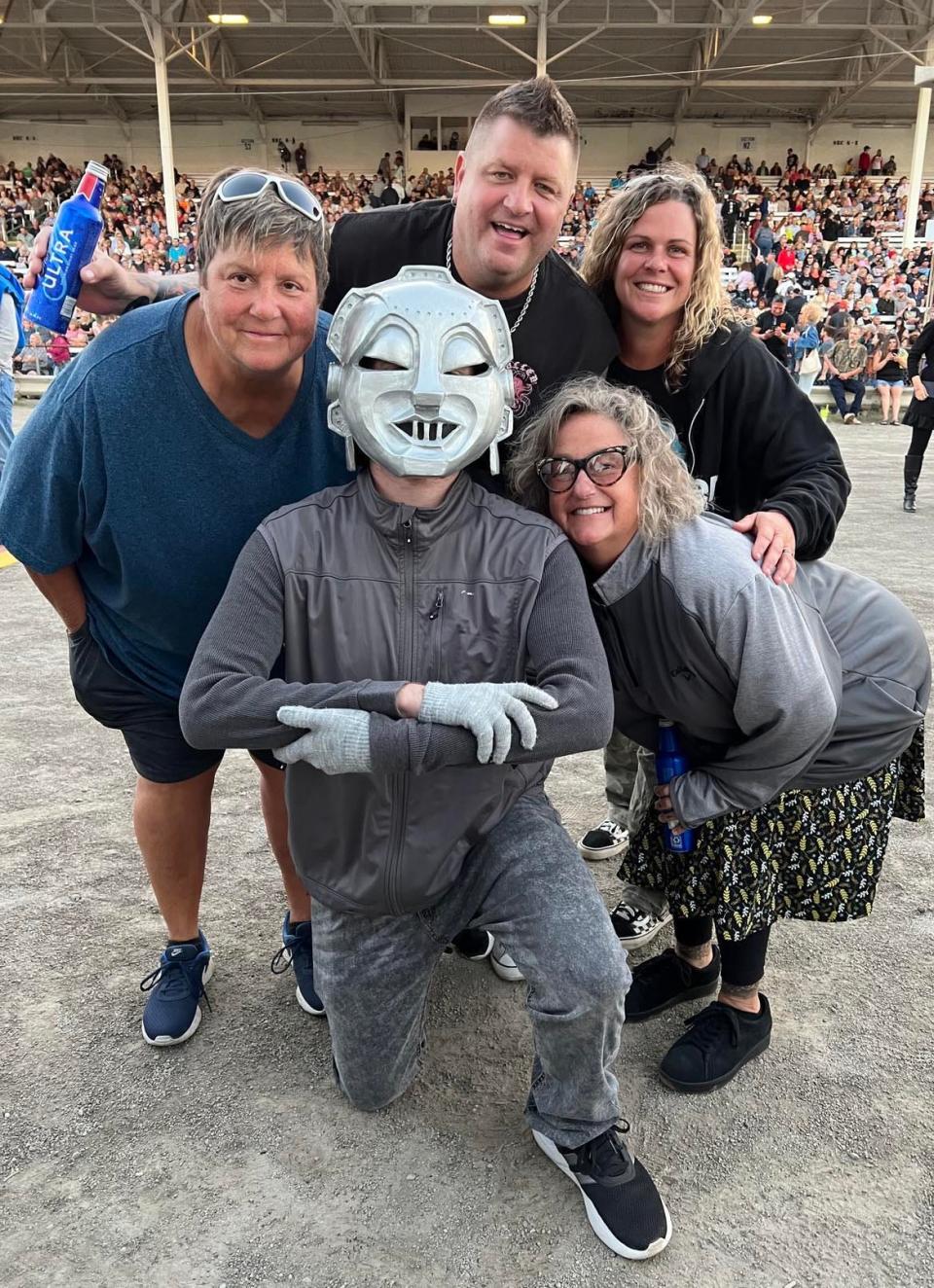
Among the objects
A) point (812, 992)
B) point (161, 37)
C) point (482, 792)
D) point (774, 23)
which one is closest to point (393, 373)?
point (482, 792)

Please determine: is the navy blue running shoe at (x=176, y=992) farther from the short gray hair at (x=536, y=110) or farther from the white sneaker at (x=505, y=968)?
the short gray hair at (x=536, y=110)

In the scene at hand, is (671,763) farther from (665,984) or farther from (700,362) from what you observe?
(700,362)

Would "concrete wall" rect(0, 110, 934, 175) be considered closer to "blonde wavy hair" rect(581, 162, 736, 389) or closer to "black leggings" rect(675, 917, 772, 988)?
"blonde wavy hair" rect(581, 162, 736, 389)

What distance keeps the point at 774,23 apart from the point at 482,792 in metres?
25.5

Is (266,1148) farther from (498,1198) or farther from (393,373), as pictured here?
(393,373)

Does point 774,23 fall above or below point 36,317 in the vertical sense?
above

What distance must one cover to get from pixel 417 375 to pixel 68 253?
1.08 metres

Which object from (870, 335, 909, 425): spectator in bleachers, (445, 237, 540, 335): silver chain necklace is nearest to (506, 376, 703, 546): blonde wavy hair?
(445, 237, 540, 335): silver chain necklace

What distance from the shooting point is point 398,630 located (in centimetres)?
194

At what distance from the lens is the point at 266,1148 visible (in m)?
2.03

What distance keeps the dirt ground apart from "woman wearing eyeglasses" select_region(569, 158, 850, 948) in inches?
28.1

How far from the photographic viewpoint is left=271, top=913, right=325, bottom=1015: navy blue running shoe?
8.06 feet

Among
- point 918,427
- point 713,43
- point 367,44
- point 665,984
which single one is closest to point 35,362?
point 367,44

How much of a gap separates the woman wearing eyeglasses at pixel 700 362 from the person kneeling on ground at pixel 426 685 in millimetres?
635
